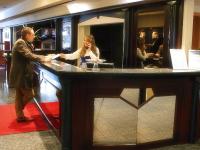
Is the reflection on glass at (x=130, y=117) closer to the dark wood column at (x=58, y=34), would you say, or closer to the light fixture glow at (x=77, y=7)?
the light fixture glow at (x=77, y=7)

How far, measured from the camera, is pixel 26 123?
15.4 ft

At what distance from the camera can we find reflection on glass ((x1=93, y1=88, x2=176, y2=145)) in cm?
342

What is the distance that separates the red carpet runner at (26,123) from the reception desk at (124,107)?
20.7 inches

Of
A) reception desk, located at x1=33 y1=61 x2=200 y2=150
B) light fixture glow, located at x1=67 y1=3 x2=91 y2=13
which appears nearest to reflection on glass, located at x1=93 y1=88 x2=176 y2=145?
reception desk, located at x1=33 y1=61 x2=200 y2=150

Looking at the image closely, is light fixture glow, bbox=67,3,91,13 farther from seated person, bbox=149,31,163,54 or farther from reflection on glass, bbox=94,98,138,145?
reflection on glass, bbox=94,98,138,145

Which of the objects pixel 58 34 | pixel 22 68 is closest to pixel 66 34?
pixel 58 34

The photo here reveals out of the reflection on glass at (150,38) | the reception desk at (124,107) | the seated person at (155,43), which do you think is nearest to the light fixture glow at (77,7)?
the reflection on glass at (150,38)

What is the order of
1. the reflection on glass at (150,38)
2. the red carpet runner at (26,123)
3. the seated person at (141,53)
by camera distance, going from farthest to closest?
the seated person at (141,53)
the reflection on glass at (150,38)
the red carpet runner at (26,123)

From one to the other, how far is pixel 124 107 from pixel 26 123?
6.58ft

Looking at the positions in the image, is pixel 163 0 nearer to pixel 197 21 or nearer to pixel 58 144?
pixel 197 21

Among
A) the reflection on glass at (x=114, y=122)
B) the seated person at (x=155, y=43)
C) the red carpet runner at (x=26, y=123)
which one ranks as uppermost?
the seated person at (x=155, y=43)

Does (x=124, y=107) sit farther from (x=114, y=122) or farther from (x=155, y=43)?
(x=155, y=43)

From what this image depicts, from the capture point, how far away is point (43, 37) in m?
11.6

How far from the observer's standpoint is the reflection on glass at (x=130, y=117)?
342cm
